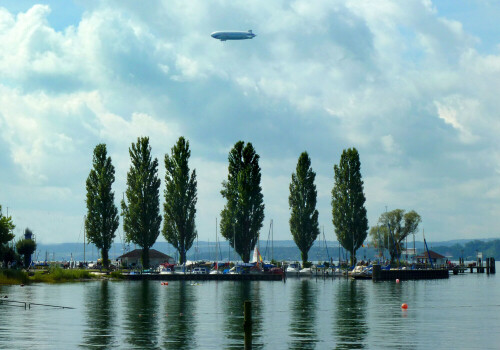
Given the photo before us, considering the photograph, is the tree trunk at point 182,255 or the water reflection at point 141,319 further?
the tree trunk at point 182,255

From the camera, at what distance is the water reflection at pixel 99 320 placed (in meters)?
40.5

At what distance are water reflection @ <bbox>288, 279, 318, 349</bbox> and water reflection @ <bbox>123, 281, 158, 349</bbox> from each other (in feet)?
28.2

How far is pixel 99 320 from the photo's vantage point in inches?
2063

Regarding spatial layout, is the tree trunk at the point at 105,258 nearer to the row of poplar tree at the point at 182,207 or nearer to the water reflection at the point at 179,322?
the row of poplar tree at the point at 182,207

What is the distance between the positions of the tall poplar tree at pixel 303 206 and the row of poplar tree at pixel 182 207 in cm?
19

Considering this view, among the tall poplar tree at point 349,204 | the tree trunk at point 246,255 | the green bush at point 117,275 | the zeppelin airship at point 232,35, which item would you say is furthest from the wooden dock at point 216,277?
the zeppelin airship at point 232,35

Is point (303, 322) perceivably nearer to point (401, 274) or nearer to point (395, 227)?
point (401, 274)

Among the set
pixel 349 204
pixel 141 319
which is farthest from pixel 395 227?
pixel 141 319

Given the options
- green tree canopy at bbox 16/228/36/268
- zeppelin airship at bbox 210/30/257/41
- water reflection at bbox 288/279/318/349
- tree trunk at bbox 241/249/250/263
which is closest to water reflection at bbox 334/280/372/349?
water reflection at bbox 288/279/318/349

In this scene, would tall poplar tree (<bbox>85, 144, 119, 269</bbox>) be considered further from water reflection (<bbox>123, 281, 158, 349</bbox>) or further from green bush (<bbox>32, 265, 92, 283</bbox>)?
water reflection (<bbox>123, 281, 158, 349</bbox>)

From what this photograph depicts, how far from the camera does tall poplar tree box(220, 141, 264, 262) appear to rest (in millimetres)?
123812

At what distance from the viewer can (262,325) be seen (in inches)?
1956

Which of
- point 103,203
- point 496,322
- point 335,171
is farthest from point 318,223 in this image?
point 496,322

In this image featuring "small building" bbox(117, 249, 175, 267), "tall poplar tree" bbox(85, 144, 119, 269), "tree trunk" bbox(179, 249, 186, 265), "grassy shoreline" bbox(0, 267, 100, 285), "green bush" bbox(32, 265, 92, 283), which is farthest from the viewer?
"small building" bbox(117, 249, 175, 267)
